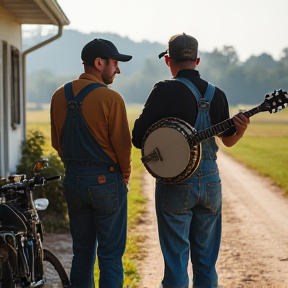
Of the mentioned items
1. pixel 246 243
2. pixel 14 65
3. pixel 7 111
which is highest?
pixel 14 65

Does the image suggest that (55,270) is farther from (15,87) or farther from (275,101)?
(15,87)

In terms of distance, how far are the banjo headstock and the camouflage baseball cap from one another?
575 millimetres

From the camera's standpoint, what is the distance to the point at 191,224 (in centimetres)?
524

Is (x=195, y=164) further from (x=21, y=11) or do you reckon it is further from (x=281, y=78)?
(x=281, y=78)

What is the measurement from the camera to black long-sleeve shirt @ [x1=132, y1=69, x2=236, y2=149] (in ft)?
16.4

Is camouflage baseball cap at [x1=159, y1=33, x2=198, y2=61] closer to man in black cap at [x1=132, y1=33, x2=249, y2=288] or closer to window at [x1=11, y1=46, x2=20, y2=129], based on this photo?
man in black cap at [x1=132, y1=33, x2=249, y2=288]

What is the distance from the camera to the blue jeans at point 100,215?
510 cm

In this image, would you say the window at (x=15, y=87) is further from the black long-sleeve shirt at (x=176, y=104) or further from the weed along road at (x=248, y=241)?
the black long-sleeve shirt at (x=176, y=104)

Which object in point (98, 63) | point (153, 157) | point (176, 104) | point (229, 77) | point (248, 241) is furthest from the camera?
point (229, 77)

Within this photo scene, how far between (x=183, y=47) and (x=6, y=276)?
186cm

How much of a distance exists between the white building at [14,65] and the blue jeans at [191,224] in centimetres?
564

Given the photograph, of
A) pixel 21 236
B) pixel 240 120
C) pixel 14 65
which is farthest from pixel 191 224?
pixel 14 65

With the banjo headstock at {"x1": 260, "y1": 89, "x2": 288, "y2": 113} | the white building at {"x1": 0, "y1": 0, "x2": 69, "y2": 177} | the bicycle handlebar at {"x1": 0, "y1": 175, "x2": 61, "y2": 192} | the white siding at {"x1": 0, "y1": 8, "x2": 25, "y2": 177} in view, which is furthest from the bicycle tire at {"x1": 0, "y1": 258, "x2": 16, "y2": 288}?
the white siding at {"x1": 0, "y1": 8, "x2": 25, "y2": 177}

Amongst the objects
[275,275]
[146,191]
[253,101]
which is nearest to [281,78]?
[253,101]
